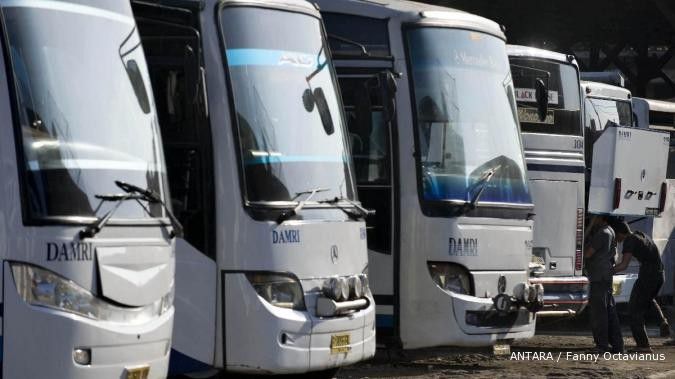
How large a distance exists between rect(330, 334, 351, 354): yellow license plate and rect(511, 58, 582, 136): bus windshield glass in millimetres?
6501

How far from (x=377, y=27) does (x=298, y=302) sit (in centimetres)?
350

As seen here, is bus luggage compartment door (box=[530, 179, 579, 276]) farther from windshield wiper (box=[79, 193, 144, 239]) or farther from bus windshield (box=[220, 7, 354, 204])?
windshield wiper (box=[79, 193, 144, 239])

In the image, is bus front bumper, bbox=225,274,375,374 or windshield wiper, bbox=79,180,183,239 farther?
bus front bumper, bbox=225,274,375,374

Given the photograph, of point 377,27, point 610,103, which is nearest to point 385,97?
point 377,27

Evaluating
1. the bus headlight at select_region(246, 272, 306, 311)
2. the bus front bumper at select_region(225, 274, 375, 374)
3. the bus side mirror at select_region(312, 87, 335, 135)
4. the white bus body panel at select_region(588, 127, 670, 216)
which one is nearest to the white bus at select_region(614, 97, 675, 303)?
→ the white bus body panel at select_region(588, 127, 670, 216)

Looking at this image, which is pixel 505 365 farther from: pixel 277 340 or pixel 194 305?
pixel 194 305

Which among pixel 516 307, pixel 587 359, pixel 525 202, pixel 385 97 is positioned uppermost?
pixel 385 97

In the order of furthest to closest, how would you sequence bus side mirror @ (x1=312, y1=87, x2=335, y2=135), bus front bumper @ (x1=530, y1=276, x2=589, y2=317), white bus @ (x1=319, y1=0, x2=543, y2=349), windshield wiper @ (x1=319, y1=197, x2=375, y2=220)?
bus front bumper @ (x1=530, y1=276, x2=589, y2=317)
white bus @ (x1=319, y1=0, x2=543, y2=349)
bus side mirror @ (x1=312, y1=87, x2=335, y2=135)
windshield wiper @ (x1=319, y1=197, x2=375, y2=220)

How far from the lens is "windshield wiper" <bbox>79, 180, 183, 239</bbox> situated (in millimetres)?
7840

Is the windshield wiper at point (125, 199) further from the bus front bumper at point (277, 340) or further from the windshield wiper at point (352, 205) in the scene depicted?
the windshield wiper at point (352, 205)

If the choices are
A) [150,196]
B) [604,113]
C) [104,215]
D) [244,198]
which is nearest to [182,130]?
[244,198]

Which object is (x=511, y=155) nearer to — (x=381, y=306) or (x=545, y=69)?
(x=381, y=306)

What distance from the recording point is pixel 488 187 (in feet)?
43.5

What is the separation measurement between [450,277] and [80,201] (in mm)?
5569
